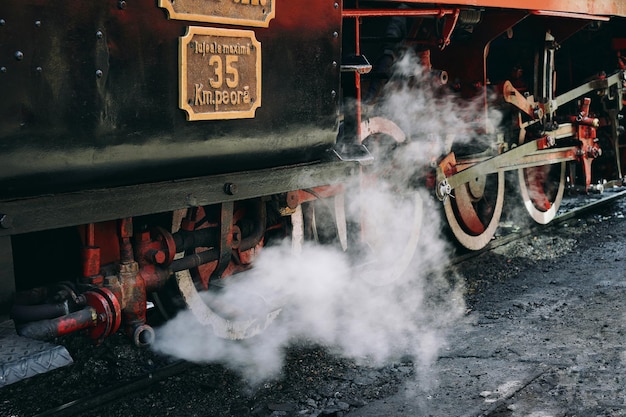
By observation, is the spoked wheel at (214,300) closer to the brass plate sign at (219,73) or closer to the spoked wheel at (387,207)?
the brass plate sign at (219,73)

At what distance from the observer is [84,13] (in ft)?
8.11

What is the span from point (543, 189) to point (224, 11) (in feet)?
15.6

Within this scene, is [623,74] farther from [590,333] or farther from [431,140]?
[590,333]

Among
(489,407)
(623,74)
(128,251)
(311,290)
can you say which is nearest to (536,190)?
(623,74)

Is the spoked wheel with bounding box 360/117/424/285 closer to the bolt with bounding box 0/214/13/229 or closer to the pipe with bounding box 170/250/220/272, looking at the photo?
the pipe with bounding box 170/250/220/272

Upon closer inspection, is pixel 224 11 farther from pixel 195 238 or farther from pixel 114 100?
pixel 195 238

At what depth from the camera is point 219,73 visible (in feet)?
9.61

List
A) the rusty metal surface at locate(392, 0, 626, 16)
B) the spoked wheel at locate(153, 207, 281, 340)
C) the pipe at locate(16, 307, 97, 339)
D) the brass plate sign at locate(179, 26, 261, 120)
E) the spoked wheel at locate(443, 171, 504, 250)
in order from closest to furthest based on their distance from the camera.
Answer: the pipe at locate(16, 307, 97, 339) → the brass plate sign at locate(179, 26, 261, 120) → the spoked wheel at locate(153, 207, 281, 340) → the rusty metal surface at locate(392, 0, 626, 16) → the spoked wheel at locate(443, 171, 504, 250)

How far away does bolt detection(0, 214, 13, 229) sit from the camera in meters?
2.38

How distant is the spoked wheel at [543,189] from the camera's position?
6.58 m

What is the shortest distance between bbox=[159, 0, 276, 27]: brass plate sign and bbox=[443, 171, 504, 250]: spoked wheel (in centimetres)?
267

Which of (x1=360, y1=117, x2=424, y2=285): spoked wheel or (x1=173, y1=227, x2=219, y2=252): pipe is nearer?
(x1=173, y1=227, x2=219, y2=252): pipe

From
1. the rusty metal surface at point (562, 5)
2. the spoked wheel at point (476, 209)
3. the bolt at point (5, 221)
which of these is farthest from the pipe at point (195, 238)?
the spoked wheel at point (476, 209)

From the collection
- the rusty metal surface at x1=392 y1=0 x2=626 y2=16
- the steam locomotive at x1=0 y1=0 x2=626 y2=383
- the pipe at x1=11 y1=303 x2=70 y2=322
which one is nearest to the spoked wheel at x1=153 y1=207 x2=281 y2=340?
the steam locomotive at x1=0 y1=0 x2=626 y2=383
